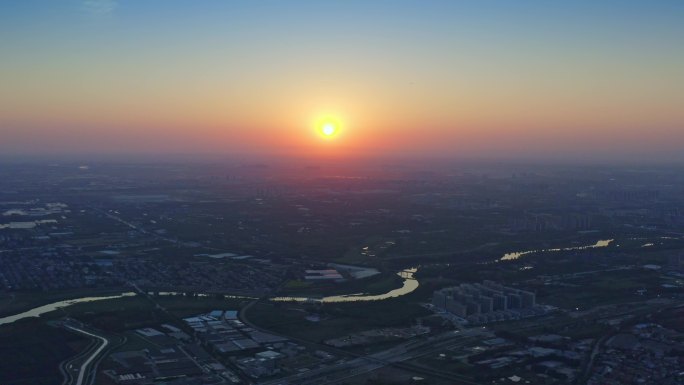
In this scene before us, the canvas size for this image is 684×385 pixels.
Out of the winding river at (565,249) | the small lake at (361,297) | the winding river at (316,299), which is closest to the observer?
the winding river at (316,299)

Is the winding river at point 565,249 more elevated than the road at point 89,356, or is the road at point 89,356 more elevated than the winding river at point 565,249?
the winding river at point 565,249

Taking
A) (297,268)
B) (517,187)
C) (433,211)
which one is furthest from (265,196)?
(297,268)

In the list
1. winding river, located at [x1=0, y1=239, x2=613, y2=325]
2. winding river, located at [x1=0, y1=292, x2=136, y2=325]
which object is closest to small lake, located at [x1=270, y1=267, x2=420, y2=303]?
winding river, located at [x1=0, y1=239, x2=613, y2=325]

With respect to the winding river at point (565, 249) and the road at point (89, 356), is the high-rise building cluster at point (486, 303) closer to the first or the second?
the winding river at point (565, 249)

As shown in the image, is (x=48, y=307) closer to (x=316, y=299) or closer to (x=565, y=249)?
(x=316, y=299)

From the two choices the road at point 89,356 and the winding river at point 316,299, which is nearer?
the road at point 89,356

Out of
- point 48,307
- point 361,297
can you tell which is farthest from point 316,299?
point 48,307

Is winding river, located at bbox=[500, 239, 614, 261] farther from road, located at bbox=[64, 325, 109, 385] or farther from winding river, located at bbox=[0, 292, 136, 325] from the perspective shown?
road, located at bbox=[64, 325, 109, 385]

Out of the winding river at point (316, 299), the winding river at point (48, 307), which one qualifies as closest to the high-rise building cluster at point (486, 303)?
the winding river at point (316, 299)
